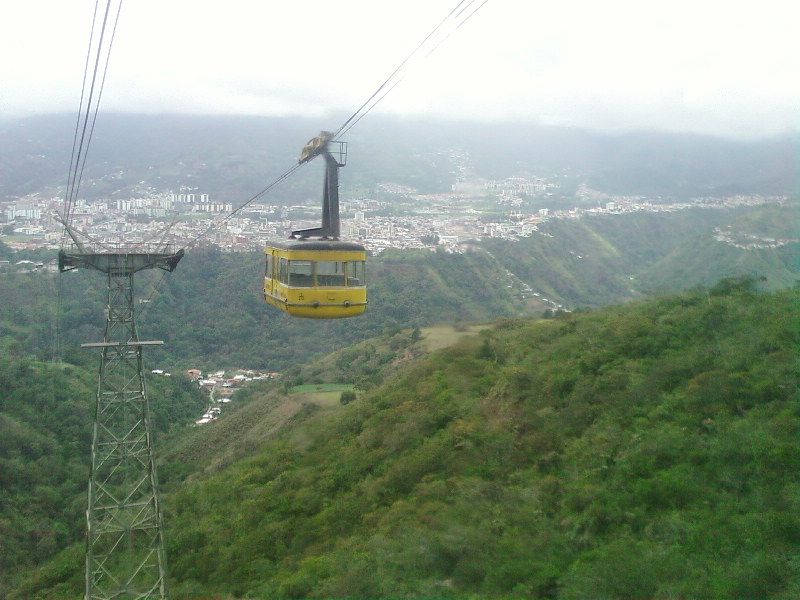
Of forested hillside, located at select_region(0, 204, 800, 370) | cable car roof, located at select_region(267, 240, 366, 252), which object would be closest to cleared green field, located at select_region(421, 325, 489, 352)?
forested hillside, located at select_region(0, 204, 800, 370)

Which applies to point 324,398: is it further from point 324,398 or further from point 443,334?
point 443,334

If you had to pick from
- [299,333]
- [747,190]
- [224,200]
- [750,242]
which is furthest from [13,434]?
[224,200]

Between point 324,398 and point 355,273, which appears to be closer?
point 355,273

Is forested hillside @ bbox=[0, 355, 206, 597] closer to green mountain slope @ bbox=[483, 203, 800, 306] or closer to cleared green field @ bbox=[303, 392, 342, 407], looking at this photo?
cleared green field @ bbox=[303, 392, 342, 407]

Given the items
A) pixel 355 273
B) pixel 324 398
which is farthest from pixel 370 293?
pixel 355 273

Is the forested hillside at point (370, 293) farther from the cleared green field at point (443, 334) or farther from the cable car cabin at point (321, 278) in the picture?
the cable car cabin at point (321, 278)

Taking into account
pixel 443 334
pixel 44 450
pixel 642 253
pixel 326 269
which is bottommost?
pixel 44 450

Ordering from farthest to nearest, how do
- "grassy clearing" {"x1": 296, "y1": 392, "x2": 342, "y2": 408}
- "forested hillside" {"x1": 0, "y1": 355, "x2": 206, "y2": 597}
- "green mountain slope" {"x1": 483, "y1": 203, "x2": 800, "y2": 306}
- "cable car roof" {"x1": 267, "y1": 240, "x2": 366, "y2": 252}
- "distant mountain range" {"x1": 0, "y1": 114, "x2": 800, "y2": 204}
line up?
"distant mountain range" {"x1": 0, "y1": 114, "x2": 800, "y2": 204} → "grassy clearing" {"x1": 296, "y1": 392, "x2": 342, "y2": 408} → "forested hillside" {"x1": 0, "y1": 355, "x2": 206, "y2": 597} → "green mountain slope" {"x1": 483, "y1": 203, "x2": 800, "y2": 306} → "cable car roof" {"x1": 267, "y1": 240, "x2": 366, "y2": 252}
